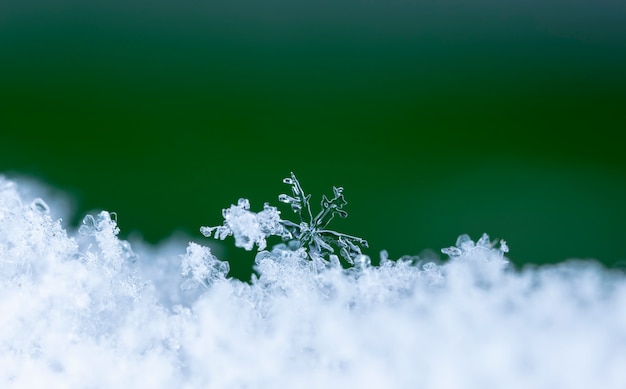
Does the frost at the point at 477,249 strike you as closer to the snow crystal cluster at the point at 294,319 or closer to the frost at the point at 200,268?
the snow crystal cluster at the point at 294,319

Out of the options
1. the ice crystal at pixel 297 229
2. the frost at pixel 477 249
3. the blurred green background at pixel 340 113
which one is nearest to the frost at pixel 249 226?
the ice crystal at pixel 297 229

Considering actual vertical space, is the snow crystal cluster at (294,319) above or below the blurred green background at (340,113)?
below

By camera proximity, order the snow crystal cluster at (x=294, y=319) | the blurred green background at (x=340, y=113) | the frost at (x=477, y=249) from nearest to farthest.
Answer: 1. the snow crystal cluster at (x=294, y=319)
2. the frost at (x=477, y=249)
3. the blurred green background at (x=340, y=113)

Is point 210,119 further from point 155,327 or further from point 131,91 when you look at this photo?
point 155,327

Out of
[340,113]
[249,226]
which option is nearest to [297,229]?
[249,226]

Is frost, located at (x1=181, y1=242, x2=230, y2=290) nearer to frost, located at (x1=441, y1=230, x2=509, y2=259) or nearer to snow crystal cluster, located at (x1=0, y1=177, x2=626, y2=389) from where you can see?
snow crystal cluster, located at (x1=0, y1=177, x2=626, y2=389)

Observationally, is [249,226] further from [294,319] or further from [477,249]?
[477,249]

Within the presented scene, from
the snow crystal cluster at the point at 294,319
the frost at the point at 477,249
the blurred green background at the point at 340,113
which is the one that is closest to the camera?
the snow crystal cluster at the point at 294,319
